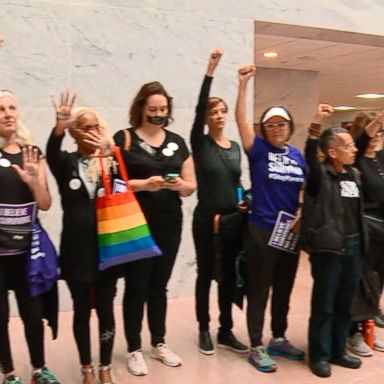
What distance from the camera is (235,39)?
4.74 meters

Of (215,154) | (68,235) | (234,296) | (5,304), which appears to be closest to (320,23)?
(215,154)

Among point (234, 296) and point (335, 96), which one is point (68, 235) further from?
point (335, 96)

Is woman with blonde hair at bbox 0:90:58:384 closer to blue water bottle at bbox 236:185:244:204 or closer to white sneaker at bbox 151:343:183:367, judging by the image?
white sneaker at bbox 151:343:183:367

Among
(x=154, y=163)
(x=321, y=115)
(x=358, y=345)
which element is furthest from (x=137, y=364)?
(x=321, y=115)

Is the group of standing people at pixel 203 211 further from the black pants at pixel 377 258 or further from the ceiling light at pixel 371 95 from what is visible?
the ceiling light at pixel 371 95

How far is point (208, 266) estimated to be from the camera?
3.33 meters

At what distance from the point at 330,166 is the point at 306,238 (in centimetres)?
40

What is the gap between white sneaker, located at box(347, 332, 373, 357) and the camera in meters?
3.43

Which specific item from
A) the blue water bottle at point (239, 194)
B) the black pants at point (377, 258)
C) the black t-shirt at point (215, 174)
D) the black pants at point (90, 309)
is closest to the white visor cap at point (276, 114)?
the black t-shirt at point (215, 174)

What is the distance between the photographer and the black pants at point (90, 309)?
9.19 ft

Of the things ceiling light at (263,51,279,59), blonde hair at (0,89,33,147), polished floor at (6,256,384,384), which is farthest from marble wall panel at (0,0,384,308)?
ceiling light at (263,51,279,59)

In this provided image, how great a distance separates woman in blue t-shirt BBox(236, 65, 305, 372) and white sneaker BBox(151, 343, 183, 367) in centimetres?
43

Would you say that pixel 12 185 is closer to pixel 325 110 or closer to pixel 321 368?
pixel 325 110

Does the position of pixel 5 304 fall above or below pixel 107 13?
below
